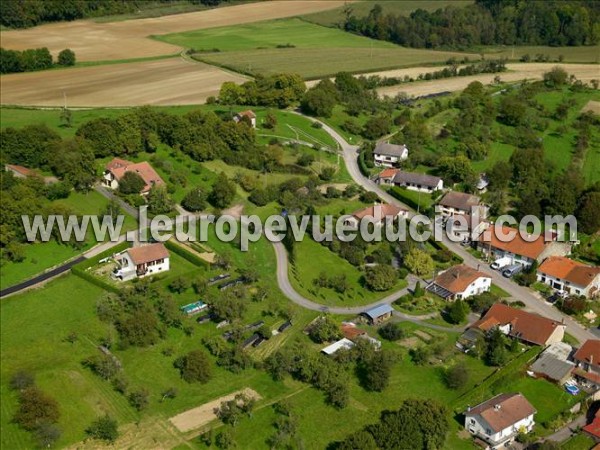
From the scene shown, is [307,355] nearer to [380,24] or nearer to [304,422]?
[304,422]

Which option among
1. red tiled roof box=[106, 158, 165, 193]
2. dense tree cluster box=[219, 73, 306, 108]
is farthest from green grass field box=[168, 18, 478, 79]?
red tiled roof box=[106, 158, 165, 193]

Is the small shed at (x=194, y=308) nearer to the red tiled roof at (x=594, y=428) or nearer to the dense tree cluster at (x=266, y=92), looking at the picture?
the red tiled roof at (x=594, y=428)

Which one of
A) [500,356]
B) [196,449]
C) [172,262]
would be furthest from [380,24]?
[196,449]

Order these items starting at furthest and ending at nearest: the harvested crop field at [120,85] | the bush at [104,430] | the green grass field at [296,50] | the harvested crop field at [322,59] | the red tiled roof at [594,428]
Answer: the green grass field at [296,50] → the harvested crop field at [322,59] → the harvested crop field at [120,85] → the red tiled roof at [594,428] → the bush at [104,430]

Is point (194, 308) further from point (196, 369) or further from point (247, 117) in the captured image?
point (247, 117)

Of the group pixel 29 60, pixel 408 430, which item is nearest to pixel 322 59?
pixel 29 60

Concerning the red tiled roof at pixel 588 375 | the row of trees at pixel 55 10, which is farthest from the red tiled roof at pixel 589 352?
the row of trees at pixel 55 10
